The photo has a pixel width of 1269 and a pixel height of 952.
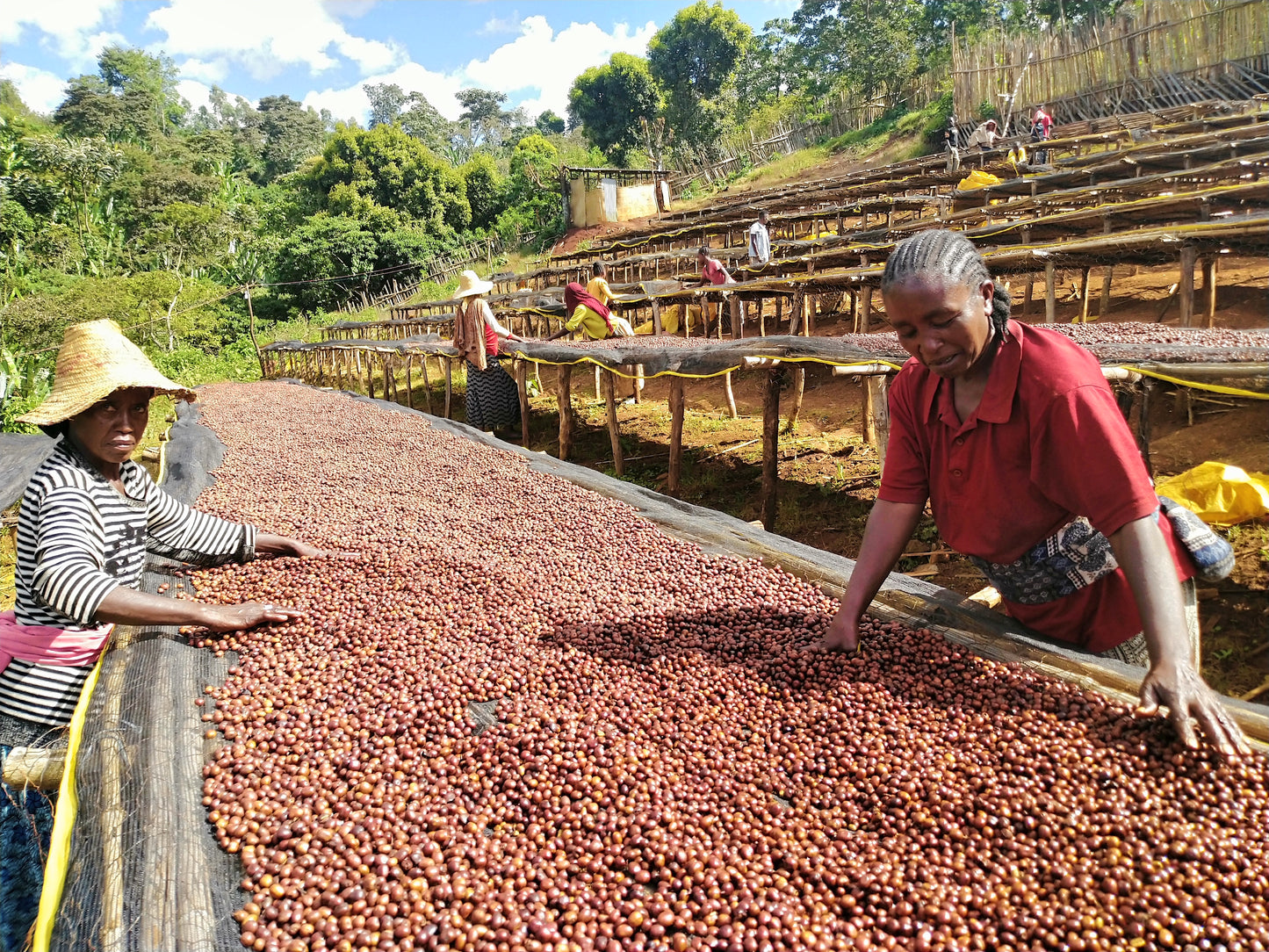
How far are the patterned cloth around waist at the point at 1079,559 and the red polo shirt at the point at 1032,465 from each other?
0.08ft

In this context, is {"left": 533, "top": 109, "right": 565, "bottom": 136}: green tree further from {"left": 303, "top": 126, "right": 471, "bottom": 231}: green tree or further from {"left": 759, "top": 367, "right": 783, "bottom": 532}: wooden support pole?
{"left": 759, "top": 367, "right": 783, "bottom": 532}: wooden support pole

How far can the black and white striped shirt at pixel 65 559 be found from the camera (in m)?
2.08

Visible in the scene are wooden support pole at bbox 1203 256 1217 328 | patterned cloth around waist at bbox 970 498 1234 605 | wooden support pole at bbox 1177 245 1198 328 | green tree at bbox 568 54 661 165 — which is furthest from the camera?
green tree at bbox 568 54 661 165

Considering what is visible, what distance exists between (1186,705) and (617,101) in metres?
38.5

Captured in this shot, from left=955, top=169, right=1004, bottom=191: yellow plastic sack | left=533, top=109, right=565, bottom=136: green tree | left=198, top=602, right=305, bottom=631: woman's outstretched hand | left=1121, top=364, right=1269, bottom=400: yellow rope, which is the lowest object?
left=198, top=602, right=305, bottom=631: woman's outstretched hand

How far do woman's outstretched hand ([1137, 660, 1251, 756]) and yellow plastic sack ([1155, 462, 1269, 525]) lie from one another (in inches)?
121

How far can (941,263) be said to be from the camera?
164 centimetres

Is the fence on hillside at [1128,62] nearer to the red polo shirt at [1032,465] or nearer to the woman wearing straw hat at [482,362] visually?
the woman wearing straw hat at [482,362]

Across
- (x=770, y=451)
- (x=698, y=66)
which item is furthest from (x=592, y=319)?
(x=698, y=66)

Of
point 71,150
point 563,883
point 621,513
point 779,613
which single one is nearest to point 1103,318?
point 621,513

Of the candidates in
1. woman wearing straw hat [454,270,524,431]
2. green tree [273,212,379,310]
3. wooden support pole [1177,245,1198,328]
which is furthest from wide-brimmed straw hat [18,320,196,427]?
green tree [273,212,379,310]

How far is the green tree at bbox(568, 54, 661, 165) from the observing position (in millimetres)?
34312

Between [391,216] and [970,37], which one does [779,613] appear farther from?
[970,37]

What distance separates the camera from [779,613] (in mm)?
2436
